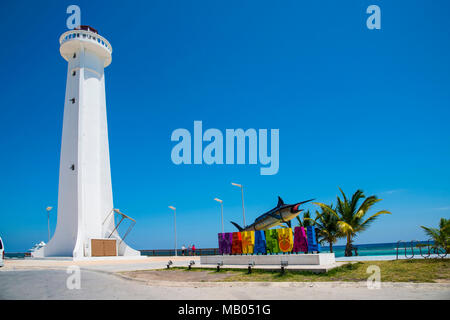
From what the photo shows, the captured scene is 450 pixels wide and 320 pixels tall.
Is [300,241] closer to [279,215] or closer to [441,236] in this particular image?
[279,215]

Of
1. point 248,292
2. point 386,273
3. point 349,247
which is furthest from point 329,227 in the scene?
point 248,292

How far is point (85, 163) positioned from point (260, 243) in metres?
31.2

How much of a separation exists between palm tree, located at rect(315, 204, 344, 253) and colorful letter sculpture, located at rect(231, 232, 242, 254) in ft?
28.0

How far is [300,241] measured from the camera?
18812 millimetres

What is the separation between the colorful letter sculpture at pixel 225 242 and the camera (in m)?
22.9

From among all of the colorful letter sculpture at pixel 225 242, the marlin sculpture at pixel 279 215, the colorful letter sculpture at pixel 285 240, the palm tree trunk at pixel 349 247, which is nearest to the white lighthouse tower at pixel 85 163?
the colorful letter sculpture at pixel 225 242

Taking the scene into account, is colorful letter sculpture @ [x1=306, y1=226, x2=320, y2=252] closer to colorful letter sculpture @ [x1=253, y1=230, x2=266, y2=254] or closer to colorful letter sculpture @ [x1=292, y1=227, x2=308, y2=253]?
colorful letter sculpture @ [x1=292, y1=227, x2=308, y2=253]
